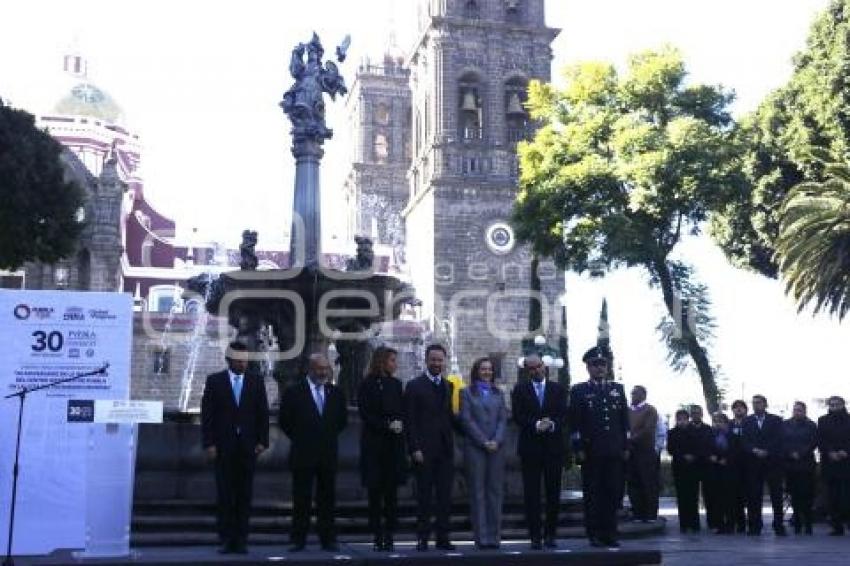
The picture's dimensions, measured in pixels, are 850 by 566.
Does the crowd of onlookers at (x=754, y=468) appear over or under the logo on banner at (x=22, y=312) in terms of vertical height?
under

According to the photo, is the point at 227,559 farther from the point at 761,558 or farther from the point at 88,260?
the point at 88,260

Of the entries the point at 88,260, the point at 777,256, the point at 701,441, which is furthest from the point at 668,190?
the point at 88,260

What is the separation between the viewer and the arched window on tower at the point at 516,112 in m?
47.6

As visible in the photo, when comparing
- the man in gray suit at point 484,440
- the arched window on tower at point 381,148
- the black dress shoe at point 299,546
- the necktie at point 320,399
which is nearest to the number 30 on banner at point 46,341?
the necktie at point 320,399

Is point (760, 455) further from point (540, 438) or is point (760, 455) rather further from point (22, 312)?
point (22, 312)

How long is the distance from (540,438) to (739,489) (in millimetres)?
4888

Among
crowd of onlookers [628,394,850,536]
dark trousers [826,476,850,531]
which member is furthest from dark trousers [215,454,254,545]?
dark trousers [826,476,850,531]

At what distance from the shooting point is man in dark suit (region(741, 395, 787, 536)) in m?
12.7

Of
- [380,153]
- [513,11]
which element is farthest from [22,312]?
[380,153]

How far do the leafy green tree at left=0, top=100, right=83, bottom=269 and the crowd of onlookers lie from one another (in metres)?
24.9

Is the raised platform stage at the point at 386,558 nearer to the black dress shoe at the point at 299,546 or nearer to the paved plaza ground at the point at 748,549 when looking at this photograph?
the black dress shoe at the point at 299,546

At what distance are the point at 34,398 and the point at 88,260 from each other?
4167 cm

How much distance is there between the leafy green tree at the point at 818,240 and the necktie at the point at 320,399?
65.9ft

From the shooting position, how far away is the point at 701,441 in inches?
526
